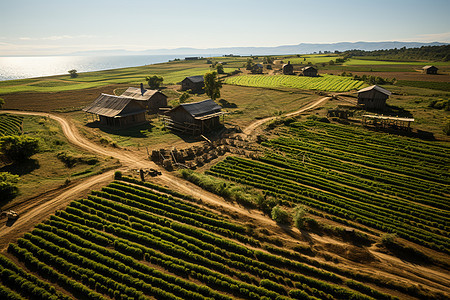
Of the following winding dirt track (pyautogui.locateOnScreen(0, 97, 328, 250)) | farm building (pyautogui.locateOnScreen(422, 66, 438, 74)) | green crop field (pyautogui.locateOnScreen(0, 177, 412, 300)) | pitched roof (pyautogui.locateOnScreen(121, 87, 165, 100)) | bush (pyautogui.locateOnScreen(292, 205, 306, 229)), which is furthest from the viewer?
farm building (pyautogui.locateOnScreen(422, 66, 438, 74))

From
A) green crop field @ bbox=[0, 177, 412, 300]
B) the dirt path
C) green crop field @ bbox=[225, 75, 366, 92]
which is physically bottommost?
green crop field @ bbox=[0, 177, 412, 300]

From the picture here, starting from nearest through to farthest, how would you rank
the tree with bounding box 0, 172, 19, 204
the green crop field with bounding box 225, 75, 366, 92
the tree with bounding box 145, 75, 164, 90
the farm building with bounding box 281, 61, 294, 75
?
the tree with bounding box 0, 172, 19, 204
the green crop field with bounding box 225, 75, 366, 92
the tree with bounding box 145, 75, 164, 90
the farm building with bounding box 281, 61, 294, 75

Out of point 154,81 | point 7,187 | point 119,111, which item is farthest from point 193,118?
point 154,81

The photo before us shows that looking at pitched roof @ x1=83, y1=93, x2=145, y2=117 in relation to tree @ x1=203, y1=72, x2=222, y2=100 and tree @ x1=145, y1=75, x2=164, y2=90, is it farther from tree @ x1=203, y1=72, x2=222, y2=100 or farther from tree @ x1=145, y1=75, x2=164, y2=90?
tree @ x1=145, y1=75, x2=164, y2=90

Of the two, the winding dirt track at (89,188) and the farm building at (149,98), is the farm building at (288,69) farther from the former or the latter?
the winding dirt track at (89,188)

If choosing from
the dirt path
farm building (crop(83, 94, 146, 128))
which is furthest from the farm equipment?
the dirt path

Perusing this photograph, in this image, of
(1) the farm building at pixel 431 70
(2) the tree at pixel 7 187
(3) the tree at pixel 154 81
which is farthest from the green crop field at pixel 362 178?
(1) the farm building at pixel 431 70

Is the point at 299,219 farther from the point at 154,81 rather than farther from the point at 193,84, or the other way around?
the point at 154,81
